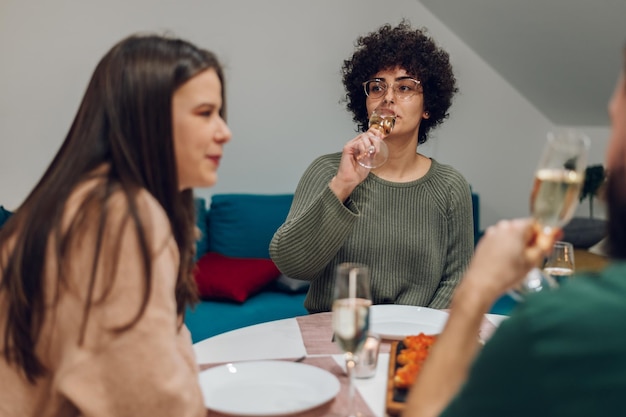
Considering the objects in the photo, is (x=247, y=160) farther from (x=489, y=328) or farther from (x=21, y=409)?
(x=21, y=409)

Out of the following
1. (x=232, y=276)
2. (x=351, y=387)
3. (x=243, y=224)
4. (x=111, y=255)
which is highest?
(x=111, y=255)

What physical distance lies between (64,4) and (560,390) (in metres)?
3.38

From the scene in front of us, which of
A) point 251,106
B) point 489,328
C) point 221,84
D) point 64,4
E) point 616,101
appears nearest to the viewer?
point 616,101

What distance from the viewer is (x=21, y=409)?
1057 millimetres

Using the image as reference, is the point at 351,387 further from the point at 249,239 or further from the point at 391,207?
the point at 249,239

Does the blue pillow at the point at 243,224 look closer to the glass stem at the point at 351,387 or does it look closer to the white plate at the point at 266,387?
the white plate at the point at 266,387

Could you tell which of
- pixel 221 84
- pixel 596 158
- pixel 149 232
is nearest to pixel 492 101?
pixel 596 158

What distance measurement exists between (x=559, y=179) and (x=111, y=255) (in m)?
0.63

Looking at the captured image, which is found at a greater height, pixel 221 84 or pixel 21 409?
pixel 221 84

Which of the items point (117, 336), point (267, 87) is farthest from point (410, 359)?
point (267, 87)

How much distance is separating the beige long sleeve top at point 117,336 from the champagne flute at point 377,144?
3.32ft

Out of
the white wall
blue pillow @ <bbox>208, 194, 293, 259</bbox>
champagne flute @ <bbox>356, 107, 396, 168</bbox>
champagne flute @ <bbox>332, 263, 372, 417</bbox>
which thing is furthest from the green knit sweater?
the white wall

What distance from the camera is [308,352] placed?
4.85 feet

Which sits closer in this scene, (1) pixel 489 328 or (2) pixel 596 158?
(1) pixel 489 328
